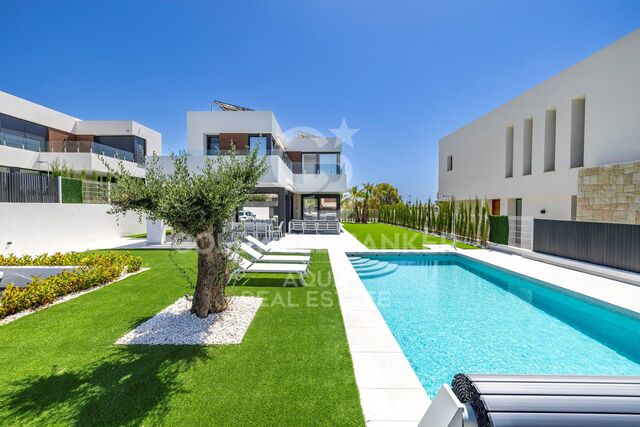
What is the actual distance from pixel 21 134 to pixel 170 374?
27.2 metres

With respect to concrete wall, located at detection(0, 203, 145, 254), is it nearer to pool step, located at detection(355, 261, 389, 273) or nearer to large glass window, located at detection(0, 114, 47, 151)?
large glass window, located at detection(0, 114, 47, 151)

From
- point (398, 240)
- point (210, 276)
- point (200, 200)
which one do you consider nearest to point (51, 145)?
Answer: point (210, 276)

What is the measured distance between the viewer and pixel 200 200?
446cm

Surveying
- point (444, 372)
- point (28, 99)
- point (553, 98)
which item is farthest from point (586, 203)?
point (28, 99)

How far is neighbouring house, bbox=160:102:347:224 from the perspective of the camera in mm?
16525

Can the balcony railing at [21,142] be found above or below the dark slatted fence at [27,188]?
above

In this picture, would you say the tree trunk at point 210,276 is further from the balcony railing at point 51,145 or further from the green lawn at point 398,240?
the balcony railing at point 51,145

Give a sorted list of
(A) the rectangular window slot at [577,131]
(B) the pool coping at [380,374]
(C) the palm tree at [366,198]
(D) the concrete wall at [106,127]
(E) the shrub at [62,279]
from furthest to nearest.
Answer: (C) the palm tree at [366,198], (D) the concrete wall at [106,127], (A) the rectangular window slot at [577,131], (E) the shrub at [62,279], (B) the pool coping at [380,374]

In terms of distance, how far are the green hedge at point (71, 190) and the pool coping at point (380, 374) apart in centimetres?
1656

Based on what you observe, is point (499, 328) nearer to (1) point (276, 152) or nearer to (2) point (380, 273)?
(2) point (380, 273)

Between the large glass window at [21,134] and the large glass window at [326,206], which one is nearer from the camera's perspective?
the large glass window at [21,134]

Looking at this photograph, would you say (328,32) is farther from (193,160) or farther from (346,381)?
(346,381)

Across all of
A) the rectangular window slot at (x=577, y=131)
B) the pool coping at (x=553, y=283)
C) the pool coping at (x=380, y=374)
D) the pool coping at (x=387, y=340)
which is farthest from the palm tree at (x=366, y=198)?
the pool coping at (x=380, y=374)

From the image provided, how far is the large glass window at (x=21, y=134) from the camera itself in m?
19.2
